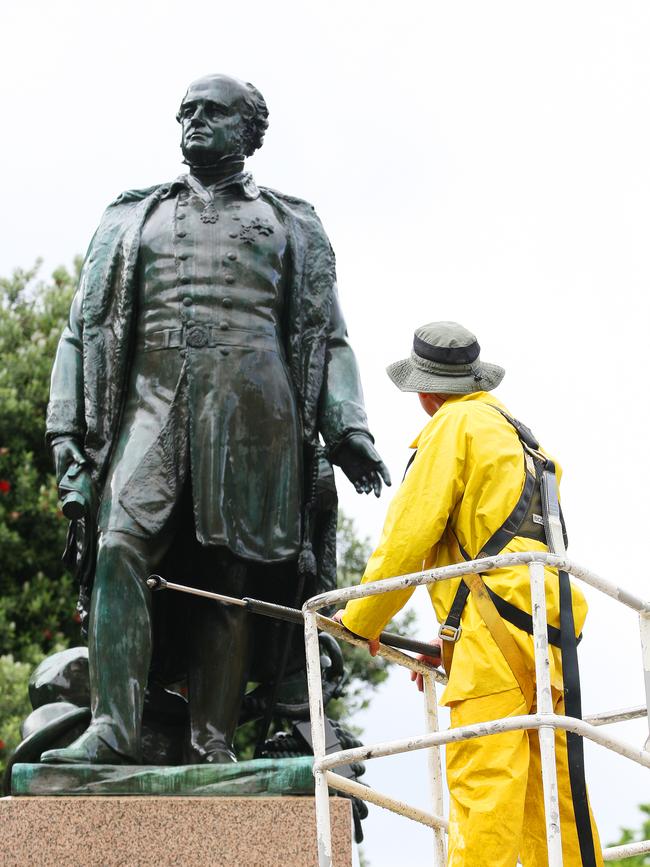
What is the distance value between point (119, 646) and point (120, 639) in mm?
26

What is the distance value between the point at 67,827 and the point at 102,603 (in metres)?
0.87

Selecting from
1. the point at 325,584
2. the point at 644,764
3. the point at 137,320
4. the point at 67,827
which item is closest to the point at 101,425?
the point at 137,320

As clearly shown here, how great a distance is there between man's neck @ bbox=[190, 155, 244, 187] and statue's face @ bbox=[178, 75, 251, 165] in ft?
0.13

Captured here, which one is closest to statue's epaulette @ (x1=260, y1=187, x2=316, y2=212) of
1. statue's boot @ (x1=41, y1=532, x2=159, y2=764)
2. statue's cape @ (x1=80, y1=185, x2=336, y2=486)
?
statue's cape @ (x1=80, y1=185, x2=336, y2=486)

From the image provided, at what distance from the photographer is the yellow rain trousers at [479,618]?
4816mm

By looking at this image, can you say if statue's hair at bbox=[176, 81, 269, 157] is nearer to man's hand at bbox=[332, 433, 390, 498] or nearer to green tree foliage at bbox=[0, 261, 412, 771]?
man's hand at bbox=[332, 433, 390, 498]

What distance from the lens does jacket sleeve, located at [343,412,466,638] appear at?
16.7ft

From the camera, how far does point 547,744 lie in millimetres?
4449

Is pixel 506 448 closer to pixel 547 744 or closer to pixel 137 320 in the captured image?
pixel 547 744

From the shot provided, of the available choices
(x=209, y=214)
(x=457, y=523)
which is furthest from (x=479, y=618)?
(x=209, y=214)

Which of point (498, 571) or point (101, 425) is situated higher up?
point (101, 425)

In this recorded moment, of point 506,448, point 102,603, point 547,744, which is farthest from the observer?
point 102,603

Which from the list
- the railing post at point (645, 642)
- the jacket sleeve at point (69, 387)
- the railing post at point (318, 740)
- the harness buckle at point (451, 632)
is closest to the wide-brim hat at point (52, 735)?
the jacket sleeve at point (69, 387)

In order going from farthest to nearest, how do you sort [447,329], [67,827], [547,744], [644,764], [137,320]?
[137,320], [67,827], [447,329], [644,764], [547,744]
